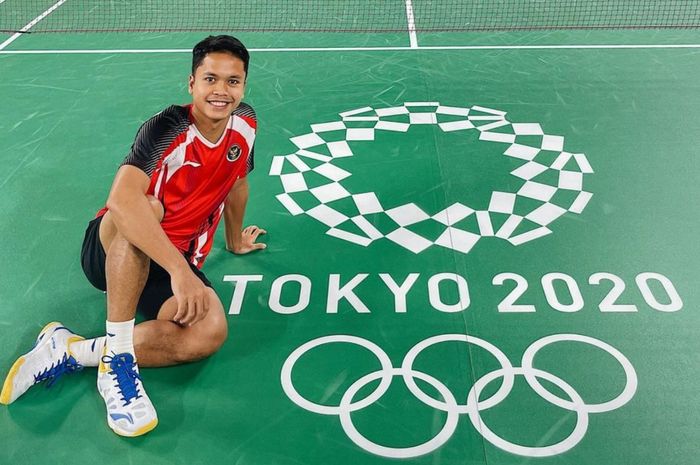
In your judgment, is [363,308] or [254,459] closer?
[254,459]

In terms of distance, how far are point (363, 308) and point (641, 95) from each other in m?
4.19

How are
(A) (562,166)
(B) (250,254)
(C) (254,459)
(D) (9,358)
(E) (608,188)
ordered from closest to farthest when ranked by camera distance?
1. (C) (254,459)
2. (D) (9,358)
3. (B) (250,254)
4. (E) (608,188)
5. (A) (562,166)

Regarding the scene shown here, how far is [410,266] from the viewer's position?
13.9 ft

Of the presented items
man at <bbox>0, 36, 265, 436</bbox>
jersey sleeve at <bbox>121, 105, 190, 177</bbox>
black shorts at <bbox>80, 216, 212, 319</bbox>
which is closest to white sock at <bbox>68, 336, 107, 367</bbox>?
man at <bbox>0, 36, 265, 436</bbox>

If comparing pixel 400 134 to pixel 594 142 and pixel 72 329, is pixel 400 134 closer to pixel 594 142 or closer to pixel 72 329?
pixel 594 142

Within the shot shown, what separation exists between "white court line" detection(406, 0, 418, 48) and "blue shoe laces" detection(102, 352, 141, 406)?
5.81 metres

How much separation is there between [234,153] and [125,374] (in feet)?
4.17

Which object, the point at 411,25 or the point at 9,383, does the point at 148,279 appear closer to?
the point at 9,383

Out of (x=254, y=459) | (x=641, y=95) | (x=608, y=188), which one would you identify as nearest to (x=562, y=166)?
(x=608, y=188)

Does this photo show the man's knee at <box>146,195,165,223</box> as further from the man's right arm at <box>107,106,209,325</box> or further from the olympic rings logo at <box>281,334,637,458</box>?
the olympic rings logo at <box>281,334,637,458</box>

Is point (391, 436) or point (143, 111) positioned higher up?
point (143, 111)

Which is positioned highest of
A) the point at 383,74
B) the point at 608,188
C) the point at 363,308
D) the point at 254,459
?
the point at 383,74

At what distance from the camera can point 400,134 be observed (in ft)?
19.3

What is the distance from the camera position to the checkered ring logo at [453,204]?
4.55 m
